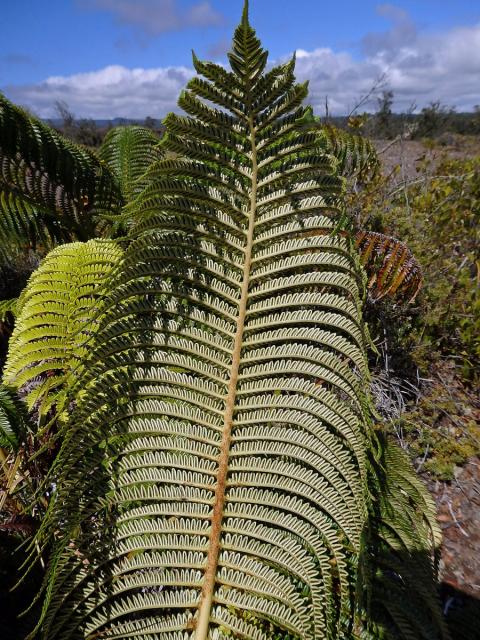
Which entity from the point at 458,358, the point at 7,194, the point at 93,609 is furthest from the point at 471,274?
the point at 93,609

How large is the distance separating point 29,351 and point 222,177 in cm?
100

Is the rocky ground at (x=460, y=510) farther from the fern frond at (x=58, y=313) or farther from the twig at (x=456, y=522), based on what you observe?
the fern frond at (x=58, y=313)

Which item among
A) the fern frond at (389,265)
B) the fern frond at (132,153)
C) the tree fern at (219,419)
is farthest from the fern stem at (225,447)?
the fern frond at (132,153)

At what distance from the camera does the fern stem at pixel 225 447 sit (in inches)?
47.3

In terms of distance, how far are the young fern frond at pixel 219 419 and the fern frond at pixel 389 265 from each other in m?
1.32

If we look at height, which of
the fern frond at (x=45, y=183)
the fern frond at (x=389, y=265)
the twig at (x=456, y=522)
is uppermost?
the fern frond at (x=45, y=183)

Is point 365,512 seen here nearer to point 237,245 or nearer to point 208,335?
point 208,335

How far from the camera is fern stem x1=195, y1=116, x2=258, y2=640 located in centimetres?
120

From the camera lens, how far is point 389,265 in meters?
2.53

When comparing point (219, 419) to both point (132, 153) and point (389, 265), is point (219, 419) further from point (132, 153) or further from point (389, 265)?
point (132, 153)

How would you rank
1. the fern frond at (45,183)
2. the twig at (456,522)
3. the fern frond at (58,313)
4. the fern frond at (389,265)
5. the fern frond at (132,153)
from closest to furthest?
1. the fern frond at (58,313)
2. the twig at (456,522)
3. the fern frond at (389,265)
4. the fern frond at (45,183)
5. the fern frond at (132,153)

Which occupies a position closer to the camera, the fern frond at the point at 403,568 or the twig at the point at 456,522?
the fern frond at the point at 403,568

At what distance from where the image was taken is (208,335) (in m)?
1.34

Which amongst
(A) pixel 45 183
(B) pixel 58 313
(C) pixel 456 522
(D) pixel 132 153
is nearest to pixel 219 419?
(B) pixel 58 313
